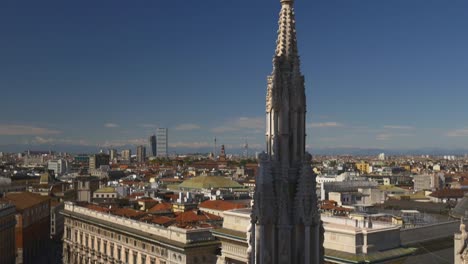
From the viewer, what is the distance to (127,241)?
51.8 meters

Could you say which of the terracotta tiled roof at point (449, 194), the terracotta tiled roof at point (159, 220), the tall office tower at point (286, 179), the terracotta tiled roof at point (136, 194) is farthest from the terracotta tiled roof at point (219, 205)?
the tall office tower at point (286, 179)

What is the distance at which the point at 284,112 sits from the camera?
10.7 m

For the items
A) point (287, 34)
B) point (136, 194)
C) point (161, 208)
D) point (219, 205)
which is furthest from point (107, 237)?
point (287, 34)

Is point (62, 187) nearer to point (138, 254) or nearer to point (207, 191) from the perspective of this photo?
point (207, 191)

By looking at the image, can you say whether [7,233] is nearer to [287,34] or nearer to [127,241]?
[127,241]

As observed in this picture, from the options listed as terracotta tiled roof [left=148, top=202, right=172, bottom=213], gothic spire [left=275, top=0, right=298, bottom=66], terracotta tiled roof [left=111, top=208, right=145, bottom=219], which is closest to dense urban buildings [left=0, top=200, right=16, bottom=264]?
terracotta tiled roof [left=111, top=208, right=145, bottom=219]

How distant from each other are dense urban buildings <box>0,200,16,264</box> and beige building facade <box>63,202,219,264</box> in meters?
6.19

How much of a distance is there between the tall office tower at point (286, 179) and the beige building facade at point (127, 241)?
3332 centimetres

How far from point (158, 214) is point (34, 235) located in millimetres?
29978

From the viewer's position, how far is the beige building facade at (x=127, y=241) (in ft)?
143

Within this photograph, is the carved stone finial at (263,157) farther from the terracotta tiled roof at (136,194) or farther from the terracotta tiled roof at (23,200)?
the terracotta tiled roof at (136,194)

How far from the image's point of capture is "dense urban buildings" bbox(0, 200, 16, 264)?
61244 mm

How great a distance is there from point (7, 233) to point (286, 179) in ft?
196

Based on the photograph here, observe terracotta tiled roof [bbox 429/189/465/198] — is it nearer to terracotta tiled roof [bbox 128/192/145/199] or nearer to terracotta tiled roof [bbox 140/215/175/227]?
terracotta tiled roof [bbox 128/192/145/199]
